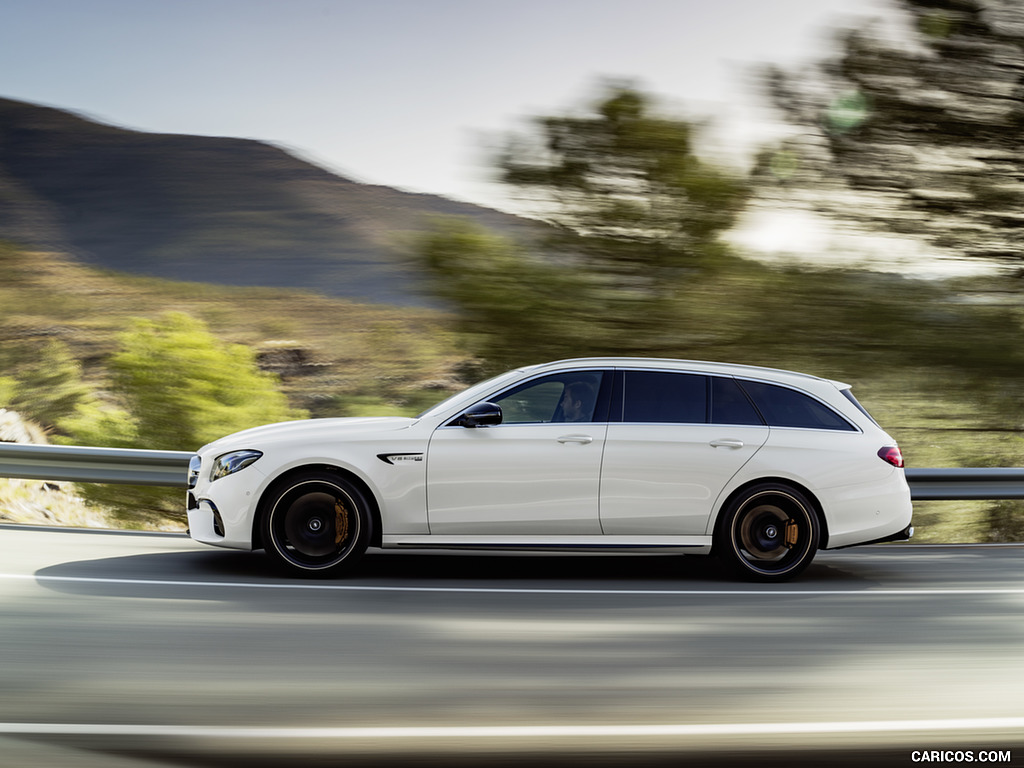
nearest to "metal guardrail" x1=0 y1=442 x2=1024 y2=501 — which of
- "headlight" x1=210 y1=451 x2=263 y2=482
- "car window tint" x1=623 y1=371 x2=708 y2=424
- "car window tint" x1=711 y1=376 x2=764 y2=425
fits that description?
"headlight" x1=210 y1=451 x2=263 y2=482

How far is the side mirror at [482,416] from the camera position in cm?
726

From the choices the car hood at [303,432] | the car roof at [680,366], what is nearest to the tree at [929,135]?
the car roof at [680,366]

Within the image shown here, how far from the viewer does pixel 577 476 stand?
7246 mm

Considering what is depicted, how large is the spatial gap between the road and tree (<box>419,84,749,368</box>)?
6.90m

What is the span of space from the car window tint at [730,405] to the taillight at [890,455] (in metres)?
0.91

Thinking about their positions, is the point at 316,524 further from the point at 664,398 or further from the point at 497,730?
the point at 497,730

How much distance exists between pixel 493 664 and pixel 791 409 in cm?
360

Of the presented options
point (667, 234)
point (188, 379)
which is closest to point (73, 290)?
point (188, 379)

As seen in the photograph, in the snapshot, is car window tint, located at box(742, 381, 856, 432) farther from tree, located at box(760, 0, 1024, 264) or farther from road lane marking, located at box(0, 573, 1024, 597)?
tree, located at box(760, 0, 1024, 264)

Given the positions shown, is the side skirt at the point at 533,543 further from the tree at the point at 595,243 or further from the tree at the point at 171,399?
the tree at the point at 171,399

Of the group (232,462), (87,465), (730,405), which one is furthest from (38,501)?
(730,405)

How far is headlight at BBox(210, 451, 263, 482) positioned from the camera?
718 cm

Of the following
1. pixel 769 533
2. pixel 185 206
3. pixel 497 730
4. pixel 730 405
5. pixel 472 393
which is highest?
pixel 185 206

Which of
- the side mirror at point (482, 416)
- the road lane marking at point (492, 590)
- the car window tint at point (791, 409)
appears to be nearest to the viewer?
the road lane marking at point (492, 590)
